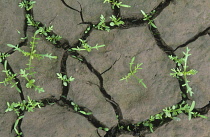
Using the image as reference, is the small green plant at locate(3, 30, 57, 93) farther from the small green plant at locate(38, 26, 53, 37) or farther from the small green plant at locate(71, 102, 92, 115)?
the small green plant at locate(71, 102, 92, 115)

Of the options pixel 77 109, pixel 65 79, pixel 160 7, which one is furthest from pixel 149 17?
pixel 77 109

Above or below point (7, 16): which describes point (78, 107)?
below

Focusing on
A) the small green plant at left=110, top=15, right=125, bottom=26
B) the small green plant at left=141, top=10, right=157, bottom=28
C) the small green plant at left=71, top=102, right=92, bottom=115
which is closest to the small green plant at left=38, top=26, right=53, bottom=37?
the small green plant at left=110, top=15, right=125, bottom=26

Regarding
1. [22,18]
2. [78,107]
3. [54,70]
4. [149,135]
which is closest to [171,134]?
[149,135]

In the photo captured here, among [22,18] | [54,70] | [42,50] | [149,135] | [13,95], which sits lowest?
[149,135]

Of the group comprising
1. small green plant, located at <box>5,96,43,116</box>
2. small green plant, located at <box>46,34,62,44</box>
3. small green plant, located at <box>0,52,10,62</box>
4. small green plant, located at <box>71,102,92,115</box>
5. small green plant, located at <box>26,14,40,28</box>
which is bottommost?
small green plant, located at <box>71,102,92,115</box>

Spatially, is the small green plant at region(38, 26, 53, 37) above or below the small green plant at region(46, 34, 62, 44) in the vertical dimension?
above

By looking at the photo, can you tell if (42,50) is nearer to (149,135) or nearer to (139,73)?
(139,73)

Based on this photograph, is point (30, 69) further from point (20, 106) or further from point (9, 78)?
point (20, 106)
